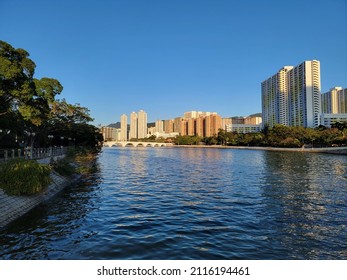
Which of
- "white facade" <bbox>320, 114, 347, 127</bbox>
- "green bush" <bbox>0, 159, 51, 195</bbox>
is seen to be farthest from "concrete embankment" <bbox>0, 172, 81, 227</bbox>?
"white facade" <bbox>320, 114, 347, 127</bbox>

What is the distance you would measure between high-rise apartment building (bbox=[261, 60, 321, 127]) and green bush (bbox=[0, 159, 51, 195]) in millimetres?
163429

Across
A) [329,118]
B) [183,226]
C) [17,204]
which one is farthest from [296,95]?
[17,204]

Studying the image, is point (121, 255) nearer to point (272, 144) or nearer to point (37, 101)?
point (37, 101)

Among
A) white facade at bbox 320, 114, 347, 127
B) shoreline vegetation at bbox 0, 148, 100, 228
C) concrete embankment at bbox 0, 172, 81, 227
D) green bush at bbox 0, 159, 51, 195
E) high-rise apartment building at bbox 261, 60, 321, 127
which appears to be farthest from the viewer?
white facade at bbox 320, 114, 347, 127

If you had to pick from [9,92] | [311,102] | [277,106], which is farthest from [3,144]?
[277,106]

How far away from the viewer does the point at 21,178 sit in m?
16.1

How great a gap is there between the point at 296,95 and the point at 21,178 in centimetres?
17517

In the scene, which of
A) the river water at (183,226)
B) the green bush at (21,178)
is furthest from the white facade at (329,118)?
the green bush at (21,178)

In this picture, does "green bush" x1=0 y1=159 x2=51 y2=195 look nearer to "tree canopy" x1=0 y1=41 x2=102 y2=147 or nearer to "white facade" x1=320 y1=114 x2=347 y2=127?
"tree canopy" x1=0 y1=41 x2=102 y2=147

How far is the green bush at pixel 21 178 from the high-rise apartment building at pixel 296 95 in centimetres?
16343

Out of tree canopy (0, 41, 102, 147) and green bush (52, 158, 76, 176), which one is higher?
tree canopy (0, 41, 102, 147)

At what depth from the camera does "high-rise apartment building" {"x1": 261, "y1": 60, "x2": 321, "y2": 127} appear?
513 feet

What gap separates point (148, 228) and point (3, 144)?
4059cm

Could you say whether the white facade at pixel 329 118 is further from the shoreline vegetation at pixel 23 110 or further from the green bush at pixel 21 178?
the green bush at pixel 21 178
